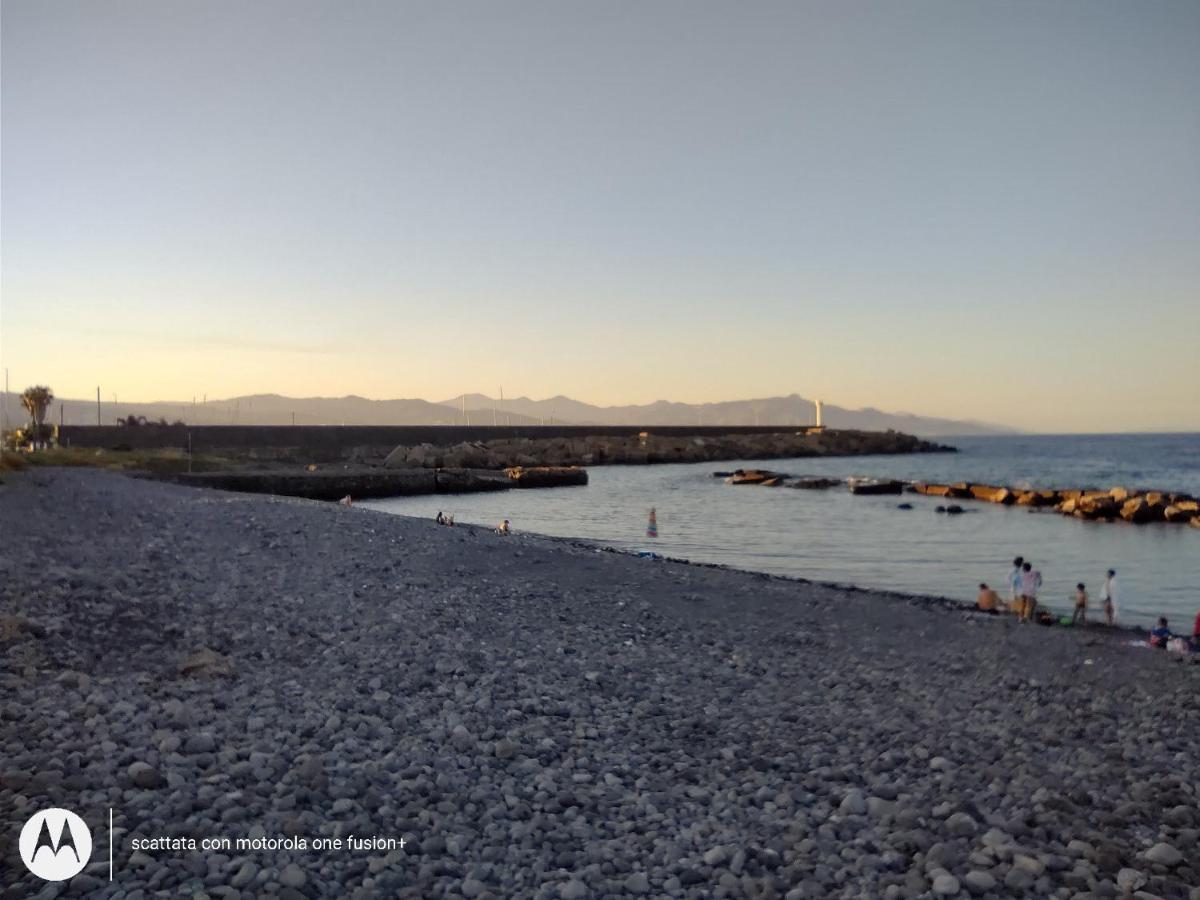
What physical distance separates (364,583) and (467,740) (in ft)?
21.1

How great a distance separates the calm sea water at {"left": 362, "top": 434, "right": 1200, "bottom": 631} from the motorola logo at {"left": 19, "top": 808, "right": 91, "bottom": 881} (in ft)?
59.5

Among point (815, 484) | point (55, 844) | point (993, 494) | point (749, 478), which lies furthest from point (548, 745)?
point (749, 478)

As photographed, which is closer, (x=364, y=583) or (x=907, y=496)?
(x=364, y=583)

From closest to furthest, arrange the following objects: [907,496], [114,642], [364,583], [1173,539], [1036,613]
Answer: [114,642]
[364,583]
[1036,613]
[1173,539]
[907,496]

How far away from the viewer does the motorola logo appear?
4316 mm

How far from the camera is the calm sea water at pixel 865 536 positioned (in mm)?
21391

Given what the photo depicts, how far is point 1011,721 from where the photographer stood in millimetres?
8508

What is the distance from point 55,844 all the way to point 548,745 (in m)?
3.43

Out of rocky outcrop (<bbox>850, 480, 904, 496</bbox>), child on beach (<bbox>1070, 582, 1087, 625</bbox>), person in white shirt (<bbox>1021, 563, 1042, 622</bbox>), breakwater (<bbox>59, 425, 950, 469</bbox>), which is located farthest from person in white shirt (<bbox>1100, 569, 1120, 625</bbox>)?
breakwater (<bbox>59, 425, 950, 469</bbox>)

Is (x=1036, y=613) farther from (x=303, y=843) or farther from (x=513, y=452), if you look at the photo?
(x=513, y=452)

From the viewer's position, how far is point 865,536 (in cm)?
3067

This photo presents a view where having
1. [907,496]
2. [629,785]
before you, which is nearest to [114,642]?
[629,785]

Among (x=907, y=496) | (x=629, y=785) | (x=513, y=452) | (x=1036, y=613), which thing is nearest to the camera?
(x=629, y=785)

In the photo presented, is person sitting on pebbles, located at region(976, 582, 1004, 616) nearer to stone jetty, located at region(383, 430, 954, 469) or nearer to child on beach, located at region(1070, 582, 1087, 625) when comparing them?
child on beach, located at region(1070, 582, 1087, 625)
